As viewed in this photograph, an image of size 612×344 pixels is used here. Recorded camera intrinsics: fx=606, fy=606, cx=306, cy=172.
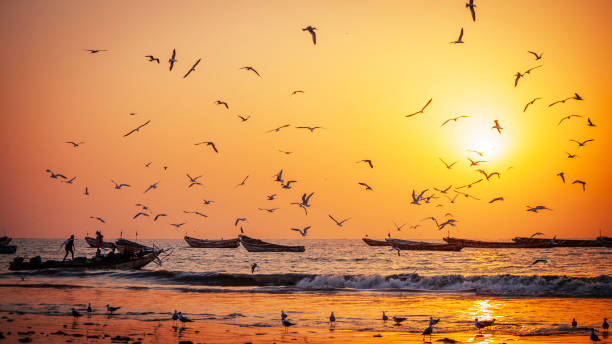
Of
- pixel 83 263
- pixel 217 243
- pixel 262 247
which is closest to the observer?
pixel 83 263

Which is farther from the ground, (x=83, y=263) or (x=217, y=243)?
(x=217, y=243)

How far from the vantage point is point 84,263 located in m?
45.2

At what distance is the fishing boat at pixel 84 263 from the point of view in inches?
1781

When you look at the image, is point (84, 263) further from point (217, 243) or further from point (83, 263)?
point (217, 243)

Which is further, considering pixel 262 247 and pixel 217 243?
pixel 217 243

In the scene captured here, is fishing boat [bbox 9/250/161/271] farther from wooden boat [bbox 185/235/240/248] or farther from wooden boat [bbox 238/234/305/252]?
wooden boat [bbox 185/235/240/248]

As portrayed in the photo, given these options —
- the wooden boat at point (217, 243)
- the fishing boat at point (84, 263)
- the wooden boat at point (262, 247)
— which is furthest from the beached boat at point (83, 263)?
the wooden boat at point (217, 243)

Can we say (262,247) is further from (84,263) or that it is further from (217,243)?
(84,263)

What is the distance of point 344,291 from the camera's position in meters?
35.6

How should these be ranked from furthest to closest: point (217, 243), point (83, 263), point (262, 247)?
1. point (217, 243)
2. point (262, 247)
3. point (83, 263)

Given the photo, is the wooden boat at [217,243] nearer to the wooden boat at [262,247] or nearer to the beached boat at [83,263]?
the wooden boat at [262,247]

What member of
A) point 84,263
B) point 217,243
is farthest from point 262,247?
point 84,263

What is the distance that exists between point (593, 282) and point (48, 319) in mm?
29960

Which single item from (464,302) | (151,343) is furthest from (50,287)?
(464,302)
